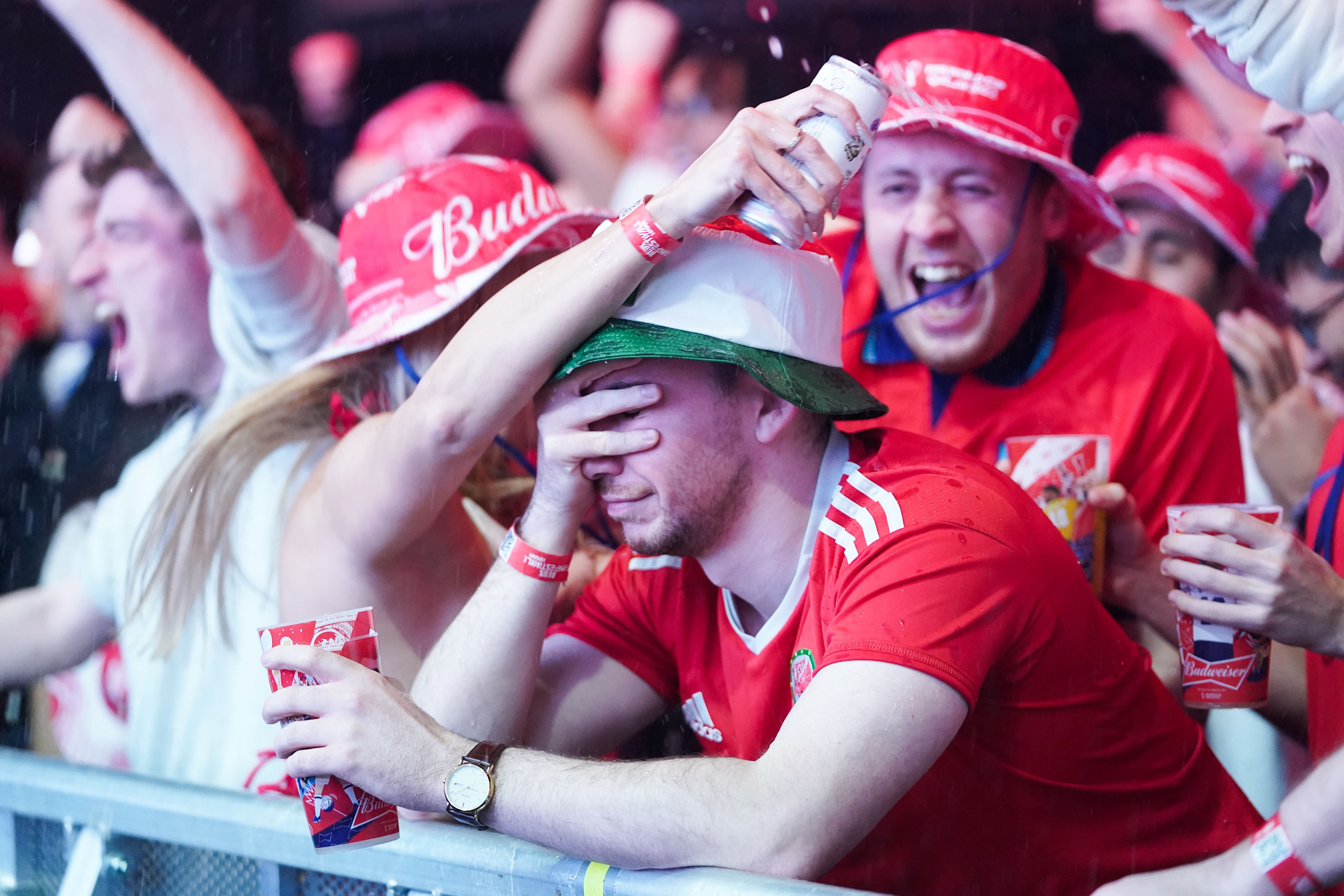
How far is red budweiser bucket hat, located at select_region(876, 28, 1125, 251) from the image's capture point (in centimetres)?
→ 231

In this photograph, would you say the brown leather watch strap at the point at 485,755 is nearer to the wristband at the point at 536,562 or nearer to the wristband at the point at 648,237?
the wristband at the point at 536,562

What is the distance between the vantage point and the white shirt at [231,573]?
275 cm

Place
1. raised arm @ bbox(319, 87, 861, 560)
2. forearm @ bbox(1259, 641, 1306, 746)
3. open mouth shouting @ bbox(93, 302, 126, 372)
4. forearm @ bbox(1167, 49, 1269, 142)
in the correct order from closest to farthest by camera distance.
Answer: raised arm @ bbox(319, 87, 861, 560), forearm @ bbox(1259, 641, 1306, 746), forearm @ bbox(1167, 49, 1269, 142), open mouth shouting @ bbox(93, 302, 126, 372)

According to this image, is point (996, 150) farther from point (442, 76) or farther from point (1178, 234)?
point (442, 76)

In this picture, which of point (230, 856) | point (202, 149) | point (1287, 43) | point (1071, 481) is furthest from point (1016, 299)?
point (202, 149)

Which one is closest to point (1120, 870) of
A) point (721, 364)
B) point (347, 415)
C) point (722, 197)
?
point (721, 364)

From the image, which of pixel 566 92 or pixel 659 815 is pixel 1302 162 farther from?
pixel 566 92

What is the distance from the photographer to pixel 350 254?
94.4 inches

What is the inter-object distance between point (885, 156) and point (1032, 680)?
1.25 meters

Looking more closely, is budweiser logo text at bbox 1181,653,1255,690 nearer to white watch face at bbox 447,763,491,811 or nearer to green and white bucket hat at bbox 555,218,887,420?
green and white bucket hat at bbox 555,218,887,420

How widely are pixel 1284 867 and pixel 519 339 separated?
121 centimetres

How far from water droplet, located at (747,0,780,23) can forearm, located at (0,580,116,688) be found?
8.98ft

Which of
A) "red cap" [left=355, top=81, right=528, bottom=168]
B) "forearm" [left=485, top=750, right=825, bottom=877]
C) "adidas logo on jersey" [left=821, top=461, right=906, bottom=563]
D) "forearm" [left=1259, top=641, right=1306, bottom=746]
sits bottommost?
"forearm" [left=1259, top=641, right=1306, bottom=746]

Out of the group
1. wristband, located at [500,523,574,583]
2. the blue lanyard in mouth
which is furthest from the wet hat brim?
the blue lanyard in mouth
